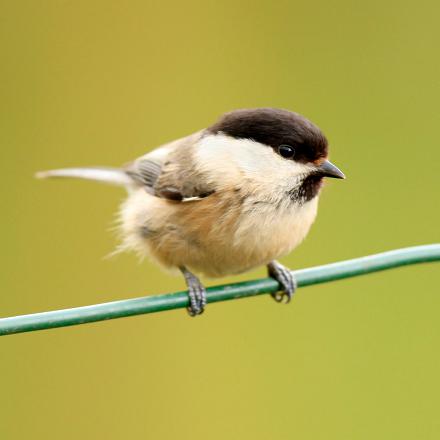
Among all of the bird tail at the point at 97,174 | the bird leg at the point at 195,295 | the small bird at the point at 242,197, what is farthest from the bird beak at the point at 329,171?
the bird tail at the point at 97,174

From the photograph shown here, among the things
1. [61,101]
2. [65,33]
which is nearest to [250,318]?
[61,101]

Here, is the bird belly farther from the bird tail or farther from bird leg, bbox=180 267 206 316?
the bird tail

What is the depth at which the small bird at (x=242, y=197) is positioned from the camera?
2045 mm

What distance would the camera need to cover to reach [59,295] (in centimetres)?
292

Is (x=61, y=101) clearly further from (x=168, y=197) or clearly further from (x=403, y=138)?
(x=403, y=138)

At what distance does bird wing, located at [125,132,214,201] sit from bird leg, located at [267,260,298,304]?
12.9 inches

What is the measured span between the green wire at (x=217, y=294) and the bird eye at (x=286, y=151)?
0.31m

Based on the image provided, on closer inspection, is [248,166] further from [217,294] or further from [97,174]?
[97,174]

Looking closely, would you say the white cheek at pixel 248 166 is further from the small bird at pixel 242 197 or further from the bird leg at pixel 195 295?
→ the bird leg at pixel 195 295

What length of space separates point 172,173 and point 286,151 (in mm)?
409

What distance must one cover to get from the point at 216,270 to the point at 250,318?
2.12ft

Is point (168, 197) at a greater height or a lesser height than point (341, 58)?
lesser

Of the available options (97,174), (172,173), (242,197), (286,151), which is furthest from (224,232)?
(97,174)

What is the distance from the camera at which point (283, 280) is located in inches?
89.1
